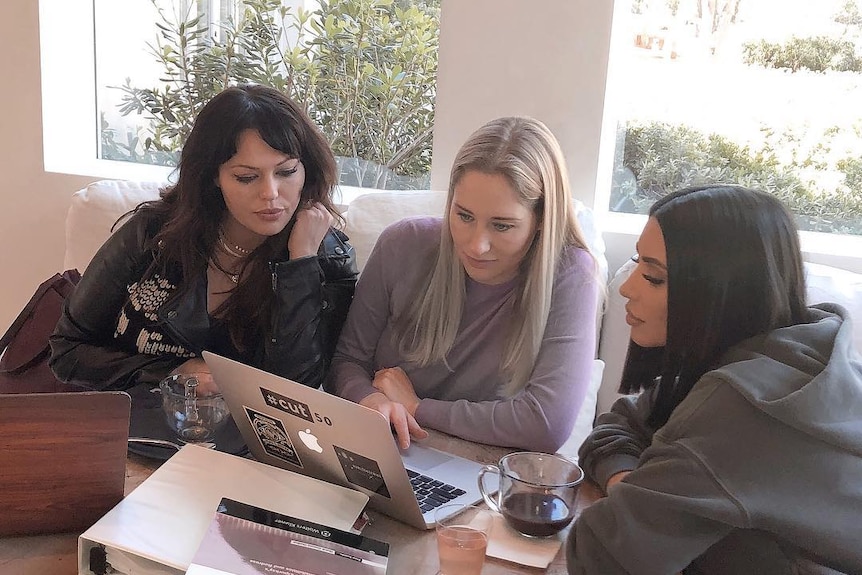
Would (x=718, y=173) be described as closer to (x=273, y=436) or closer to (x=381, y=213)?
(x=381, y=213)

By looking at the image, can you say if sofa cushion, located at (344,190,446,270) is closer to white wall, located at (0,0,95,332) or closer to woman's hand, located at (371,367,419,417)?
woman's hand, located at (371,367,419,417)

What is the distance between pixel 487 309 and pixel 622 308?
0.48 m

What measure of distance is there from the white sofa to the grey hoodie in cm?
79

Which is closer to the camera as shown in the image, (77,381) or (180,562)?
(180,562)

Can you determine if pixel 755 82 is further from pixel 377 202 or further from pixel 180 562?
pixel 180 562

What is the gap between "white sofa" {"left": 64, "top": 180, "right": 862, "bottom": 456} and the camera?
1788 mm

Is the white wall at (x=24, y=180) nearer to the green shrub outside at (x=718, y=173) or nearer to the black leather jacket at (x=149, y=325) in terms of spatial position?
the black leather jacket at (x=149, y=325)

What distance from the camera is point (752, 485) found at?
889 mm

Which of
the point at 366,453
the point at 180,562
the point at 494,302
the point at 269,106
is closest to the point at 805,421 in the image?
the point at 366,453

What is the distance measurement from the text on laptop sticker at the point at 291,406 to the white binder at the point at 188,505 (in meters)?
0.09

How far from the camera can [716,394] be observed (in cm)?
95

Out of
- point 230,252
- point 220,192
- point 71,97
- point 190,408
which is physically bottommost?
point 190,408

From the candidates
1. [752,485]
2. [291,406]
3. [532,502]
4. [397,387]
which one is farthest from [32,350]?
[752,485]

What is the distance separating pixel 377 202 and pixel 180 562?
1313 mm
